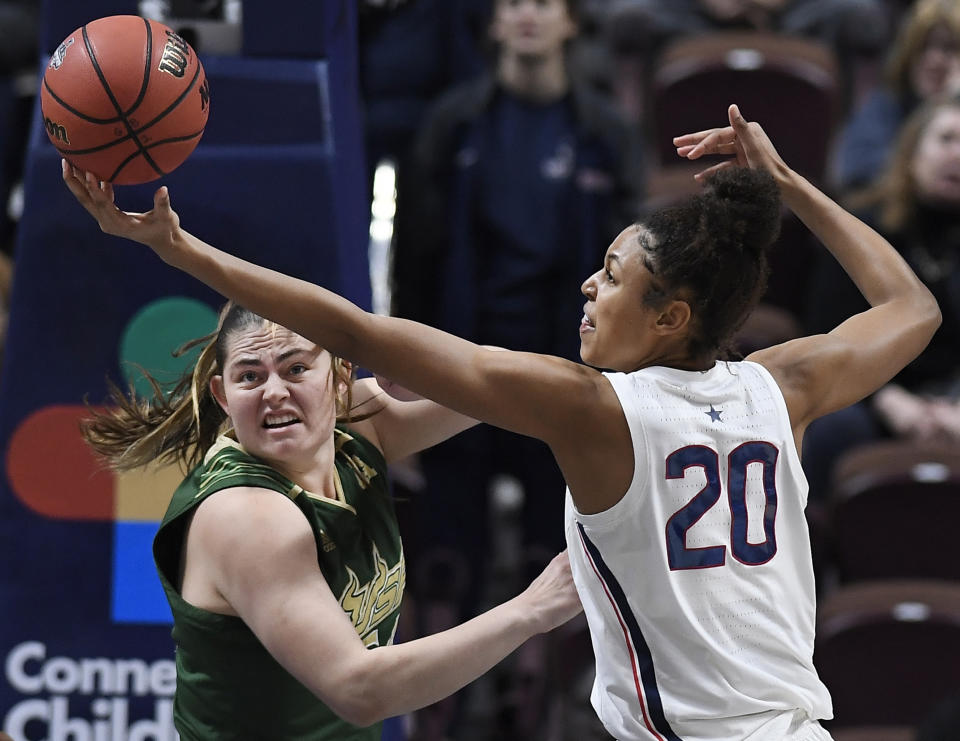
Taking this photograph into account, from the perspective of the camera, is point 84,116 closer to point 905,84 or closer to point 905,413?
point 905,413

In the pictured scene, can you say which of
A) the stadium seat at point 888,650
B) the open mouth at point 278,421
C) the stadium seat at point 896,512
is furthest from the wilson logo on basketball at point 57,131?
the stadium seat at point 896,512

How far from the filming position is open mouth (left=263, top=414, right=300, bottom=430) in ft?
8.53

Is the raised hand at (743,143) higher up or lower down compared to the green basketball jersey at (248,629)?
higher up

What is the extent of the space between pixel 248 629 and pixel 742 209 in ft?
3.50

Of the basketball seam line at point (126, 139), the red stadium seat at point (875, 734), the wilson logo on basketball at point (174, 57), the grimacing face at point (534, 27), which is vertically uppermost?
the grimacing face at point (534, 27)

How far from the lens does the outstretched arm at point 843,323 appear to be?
2520mm

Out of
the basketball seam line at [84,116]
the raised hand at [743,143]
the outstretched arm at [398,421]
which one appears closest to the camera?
the basketball seam line at [84,116]

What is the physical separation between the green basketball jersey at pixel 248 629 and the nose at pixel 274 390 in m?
0.12

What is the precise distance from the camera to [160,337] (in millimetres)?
3301

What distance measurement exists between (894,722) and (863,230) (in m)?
2.07

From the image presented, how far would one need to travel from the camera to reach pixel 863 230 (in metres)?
2.79

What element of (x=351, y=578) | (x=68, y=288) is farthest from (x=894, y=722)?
(x=68, y=288)

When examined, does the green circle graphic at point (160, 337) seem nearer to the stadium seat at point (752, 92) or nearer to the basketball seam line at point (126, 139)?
the basketball seam line at point (126, 139)

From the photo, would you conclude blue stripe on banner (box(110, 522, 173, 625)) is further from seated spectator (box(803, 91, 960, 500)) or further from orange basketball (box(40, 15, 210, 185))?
seated spectator (box(803, 91, 960, 500))
